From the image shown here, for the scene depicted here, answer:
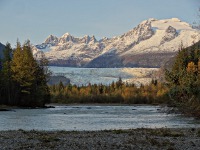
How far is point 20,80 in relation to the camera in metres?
87.6

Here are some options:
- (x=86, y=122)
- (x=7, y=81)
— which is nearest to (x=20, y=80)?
(x=7, y=81)

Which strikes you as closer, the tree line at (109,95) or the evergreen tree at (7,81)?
the evergreen tree at (7,81)

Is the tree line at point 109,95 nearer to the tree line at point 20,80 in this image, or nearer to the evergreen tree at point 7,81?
the tree line at point 20,80

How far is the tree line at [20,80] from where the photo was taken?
86812 millimetres

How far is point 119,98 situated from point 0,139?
153 metres

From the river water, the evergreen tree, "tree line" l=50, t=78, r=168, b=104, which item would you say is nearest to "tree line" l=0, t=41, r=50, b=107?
the evergreen tree

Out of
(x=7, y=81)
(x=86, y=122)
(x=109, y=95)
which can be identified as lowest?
(x=109, y=95)

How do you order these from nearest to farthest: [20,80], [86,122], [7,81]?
1. [86,122]
2. [7,81]
3. [20,80]

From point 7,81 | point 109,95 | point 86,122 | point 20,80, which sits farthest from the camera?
point 109,95

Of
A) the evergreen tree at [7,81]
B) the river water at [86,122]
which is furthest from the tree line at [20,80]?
the river water at [86,122]

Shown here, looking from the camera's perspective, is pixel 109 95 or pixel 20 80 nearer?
pixel 20 80

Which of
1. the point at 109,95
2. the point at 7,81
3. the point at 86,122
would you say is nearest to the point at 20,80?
the point at 7,81

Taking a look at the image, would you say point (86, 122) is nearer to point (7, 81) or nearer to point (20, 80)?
point (20, 80)

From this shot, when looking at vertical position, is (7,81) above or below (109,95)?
above
